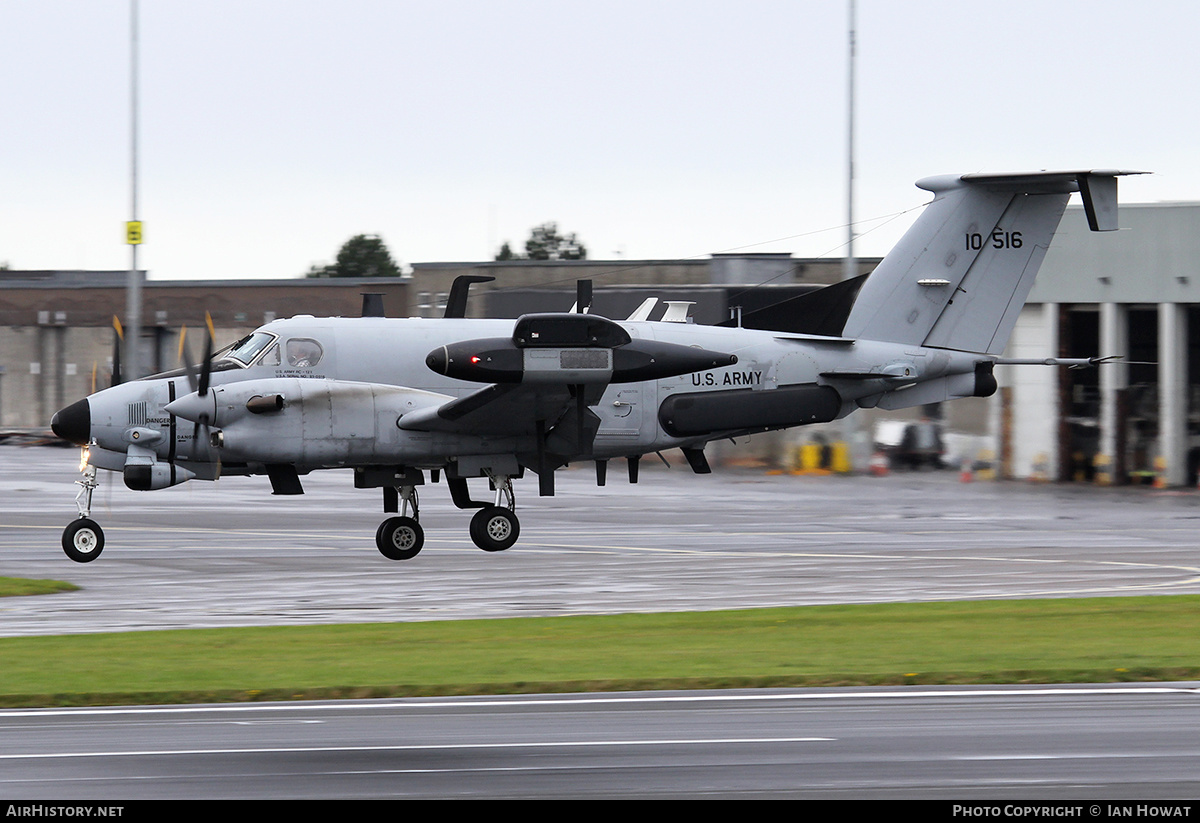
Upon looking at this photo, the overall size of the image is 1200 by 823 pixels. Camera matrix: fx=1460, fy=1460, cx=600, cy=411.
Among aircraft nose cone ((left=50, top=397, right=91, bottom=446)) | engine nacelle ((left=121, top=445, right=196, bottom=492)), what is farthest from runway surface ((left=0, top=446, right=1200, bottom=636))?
aircraft nose cone ((left=50, top=397, right=91, bottom=446))

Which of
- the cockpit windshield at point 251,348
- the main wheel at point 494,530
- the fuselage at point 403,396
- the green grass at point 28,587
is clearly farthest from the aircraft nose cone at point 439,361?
the green grass at point 28,587

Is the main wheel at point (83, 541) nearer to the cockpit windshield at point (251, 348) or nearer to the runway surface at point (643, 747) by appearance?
the cockpit windshield at point (251, 348)

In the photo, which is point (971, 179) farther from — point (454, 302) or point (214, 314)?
point (214, 314)

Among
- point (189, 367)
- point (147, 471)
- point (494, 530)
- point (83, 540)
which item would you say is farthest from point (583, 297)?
point (83, 540)

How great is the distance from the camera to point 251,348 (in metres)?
20.3

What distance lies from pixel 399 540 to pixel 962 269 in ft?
31.0

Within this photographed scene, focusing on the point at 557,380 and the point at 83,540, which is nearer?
the point at 557,380

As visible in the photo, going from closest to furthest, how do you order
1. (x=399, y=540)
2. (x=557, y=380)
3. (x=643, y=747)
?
(x=643, y=747) < (x=557, y=380) < (x=399, y=540)

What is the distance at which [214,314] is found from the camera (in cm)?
5462

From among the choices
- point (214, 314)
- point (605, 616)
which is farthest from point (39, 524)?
point (214, 314)

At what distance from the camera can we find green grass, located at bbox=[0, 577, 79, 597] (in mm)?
17141

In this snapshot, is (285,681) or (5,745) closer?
(5,745)

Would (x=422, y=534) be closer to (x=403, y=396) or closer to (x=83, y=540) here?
(x=403, y=396)
